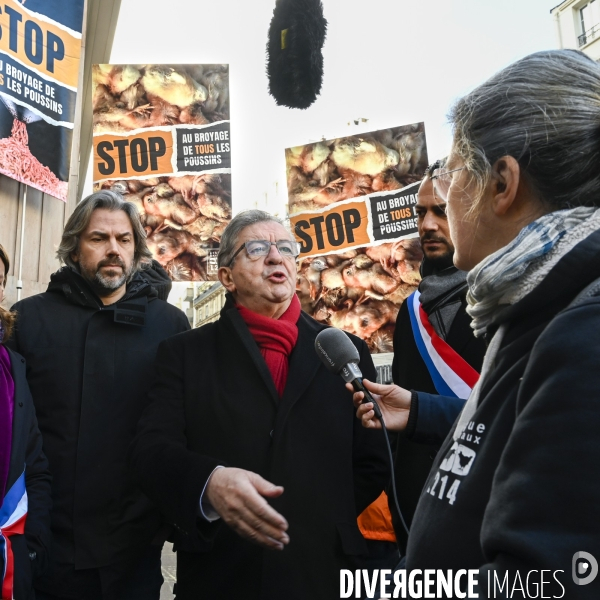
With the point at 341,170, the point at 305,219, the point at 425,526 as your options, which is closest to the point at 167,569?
the point at 305,219

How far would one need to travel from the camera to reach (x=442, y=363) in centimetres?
230

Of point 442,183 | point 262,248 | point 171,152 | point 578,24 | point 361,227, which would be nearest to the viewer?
point 442,183

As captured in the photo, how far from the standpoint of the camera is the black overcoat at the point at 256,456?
194 centimetres

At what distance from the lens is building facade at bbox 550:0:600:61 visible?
88.0 ft

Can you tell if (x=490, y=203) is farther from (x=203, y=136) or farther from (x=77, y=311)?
(x=203, y=136)

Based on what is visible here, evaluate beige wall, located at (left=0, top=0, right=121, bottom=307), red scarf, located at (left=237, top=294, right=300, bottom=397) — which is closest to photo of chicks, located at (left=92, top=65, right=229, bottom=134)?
beige wall, located at (left=0, top=0, right=121, bottom=307)

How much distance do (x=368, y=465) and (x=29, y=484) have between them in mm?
1202

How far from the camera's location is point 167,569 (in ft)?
16.8

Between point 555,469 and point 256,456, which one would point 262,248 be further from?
point 555,469

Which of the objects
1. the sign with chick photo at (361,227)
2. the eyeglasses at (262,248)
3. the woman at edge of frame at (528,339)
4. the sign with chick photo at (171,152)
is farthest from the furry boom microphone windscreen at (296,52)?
the sign with chick photo at (361,227)

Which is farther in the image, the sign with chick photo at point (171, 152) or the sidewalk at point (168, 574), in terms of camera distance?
the sign with chick photo at point (171, 152)

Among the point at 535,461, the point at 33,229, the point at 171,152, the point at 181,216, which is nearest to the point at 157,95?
the point at 171,152

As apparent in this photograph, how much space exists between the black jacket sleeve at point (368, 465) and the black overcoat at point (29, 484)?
1092mm

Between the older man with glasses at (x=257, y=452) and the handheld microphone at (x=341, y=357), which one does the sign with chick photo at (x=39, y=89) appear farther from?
the handheld microphone at (x=341, y=357)
